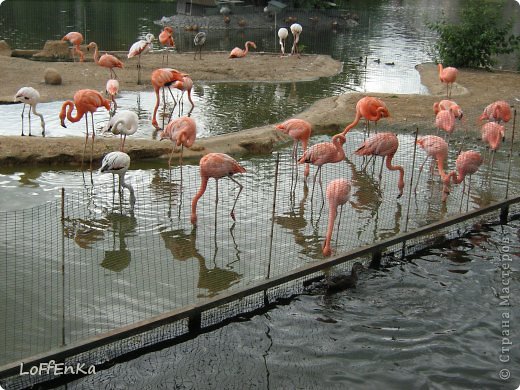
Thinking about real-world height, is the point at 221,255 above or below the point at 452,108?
below

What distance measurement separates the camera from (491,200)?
28.1 ft

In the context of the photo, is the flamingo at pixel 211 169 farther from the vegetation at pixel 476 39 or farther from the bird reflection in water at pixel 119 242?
the vegetation at pixel 476 39

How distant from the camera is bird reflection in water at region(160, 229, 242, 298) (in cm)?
621

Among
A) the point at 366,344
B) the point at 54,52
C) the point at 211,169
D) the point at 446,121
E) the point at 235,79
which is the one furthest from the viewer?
the point at 54,52

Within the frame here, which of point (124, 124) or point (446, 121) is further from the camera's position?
point (446, 121)

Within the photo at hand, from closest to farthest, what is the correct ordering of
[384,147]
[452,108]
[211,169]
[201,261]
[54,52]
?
[201,261], [211,169], [384,147], [452,108], [54,52]

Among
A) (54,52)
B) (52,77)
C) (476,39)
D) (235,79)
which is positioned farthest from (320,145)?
(54,52)

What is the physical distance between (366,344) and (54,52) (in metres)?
14.5

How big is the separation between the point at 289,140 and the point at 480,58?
9.01 metres

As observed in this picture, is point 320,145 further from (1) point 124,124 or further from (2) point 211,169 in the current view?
(1) point 124,124

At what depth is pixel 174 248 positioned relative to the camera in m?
6.86

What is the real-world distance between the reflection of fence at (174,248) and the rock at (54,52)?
980 cm

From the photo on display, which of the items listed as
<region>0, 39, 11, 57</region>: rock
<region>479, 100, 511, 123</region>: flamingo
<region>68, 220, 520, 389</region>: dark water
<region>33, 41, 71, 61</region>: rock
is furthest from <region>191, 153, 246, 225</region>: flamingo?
<region>0, 39, 11, 57</region>: rock

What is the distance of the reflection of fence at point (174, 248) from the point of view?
A: 536cm
